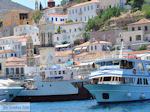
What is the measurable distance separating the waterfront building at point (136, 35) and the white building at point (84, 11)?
58.1ft

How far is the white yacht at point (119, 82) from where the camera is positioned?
44.5 metres

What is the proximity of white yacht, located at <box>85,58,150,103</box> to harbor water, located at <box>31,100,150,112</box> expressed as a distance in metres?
0.86

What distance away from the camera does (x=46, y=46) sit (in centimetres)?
5931

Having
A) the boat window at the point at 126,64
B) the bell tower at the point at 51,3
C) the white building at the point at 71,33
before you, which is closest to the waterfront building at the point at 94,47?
the white building at the point at 71,33

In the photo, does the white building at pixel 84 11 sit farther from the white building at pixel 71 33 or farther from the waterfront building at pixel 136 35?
the waterfront building at pixel 136 35

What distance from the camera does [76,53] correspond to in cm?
7825

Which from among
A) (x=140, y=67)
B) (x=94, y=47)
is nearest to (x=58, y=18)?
(x=94, y=47)

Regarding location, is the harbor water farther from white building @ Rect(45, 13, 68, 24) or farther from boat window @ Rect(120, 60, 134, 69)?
white building @ Rect(45, 13, 68, 24)

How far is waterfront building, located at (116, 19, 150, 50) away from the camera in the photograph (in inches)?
2936

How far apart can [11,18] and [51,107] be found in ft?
209

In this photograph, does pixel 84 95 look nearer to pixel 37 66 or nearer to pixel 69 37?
pixel 37 66

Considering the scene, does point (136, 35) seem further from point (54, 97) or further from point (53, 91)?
point (54, 97)

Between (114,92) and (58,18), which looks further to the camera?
(58,18)

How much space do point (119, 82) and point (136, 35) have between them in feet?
105
